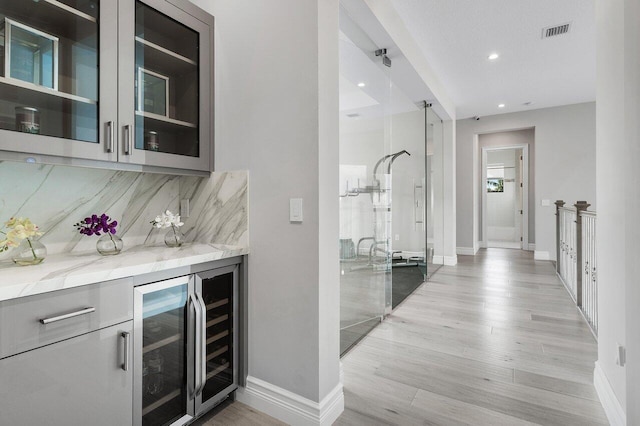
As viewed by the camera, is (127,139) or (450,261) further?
(450,261)

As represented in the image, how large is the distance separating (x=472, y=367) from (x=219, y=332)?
1718 millimetres

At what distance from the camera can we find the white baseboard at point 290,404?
163 cm

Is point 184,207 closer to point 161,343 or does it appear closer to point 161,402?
point 161,343

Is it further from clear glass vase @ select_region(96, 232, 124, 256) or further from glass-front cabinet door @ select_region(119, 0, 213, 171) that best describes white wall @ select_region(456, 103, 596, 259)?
clear glass vase @ select_region(96, 232, 124, 256)

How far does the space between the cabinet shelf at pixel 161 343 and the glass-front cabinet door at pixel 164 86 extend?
89 cm

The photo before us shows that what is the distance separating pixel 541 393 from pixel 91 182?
2.88m

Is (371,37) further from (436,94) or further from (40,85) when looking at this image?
(40,85)

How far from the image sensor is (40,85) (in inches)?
55.4

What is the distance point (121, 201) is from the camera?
1977mm

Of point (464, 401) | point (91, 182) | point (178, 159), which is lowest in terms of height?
point (464, 401)

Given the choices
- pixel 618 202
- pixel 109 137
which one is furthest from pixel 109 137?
pixel 618 202

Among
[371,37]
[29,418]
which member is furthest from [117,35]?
[371,37]

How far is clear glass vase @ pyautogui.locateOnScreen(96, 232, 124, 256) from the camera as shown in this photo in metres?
1.66

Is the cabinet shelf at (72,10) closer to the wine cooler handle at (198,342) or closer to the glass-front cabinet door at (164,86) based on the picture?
the glass-front cabinet door at (164,86)
